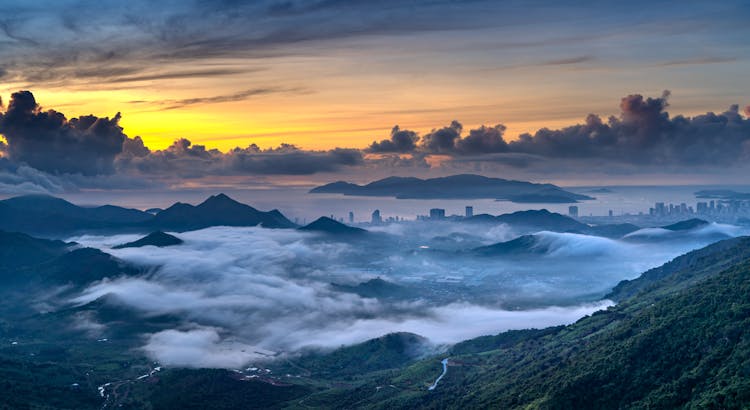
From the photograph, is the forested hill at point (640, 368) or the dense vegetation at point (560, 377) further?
the dense vegetation at point (560, 377)

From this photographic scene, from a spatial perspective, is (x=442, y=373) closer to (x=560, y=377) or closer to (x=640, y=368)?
(x=560, y=377)

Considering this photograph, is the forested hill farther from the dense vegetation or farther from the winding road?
the winding road

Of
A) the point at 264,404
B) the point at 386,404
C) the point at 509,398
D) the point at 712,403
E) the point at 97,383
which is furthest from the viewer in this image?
the point at 97,383

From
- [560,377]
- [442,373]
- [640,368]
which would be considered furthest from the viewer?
[442,373]

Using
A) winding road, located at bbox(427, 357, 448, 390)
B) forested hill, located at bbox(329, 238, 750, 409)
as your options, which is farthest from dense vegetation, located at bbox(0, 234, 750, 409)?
winding road, located at bbox(427, 357, 448, 390)

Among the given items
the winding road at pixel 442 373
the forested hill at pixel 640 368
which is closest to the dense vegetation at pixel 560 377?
the forested hill at pixel 640 368

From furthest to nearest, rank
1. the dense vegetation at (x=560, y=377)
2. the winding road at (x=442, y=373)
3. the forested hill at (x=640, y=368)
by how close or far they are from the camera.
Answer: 1. the winding road at (x=442, y=373)
2. the dense vegetation at (x=560, y=377)
3. the forested hill at (x=640, y=368)

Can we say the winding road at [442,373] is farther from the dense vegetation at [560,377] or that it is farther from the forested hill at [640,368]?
the forested hill at [640,368]

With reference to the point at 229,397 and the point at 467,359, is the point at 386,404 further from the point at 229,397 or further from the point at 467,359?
the point at 229,397

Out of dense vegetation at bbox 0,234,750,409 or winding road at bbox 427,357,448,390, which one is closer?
dense vegetation at bbox 0,234,750,409

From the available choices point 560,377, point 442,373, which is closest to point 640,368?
point 560,377

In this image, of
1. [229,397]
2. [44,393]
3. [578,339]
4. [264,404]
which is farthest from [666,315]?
[44,393]
